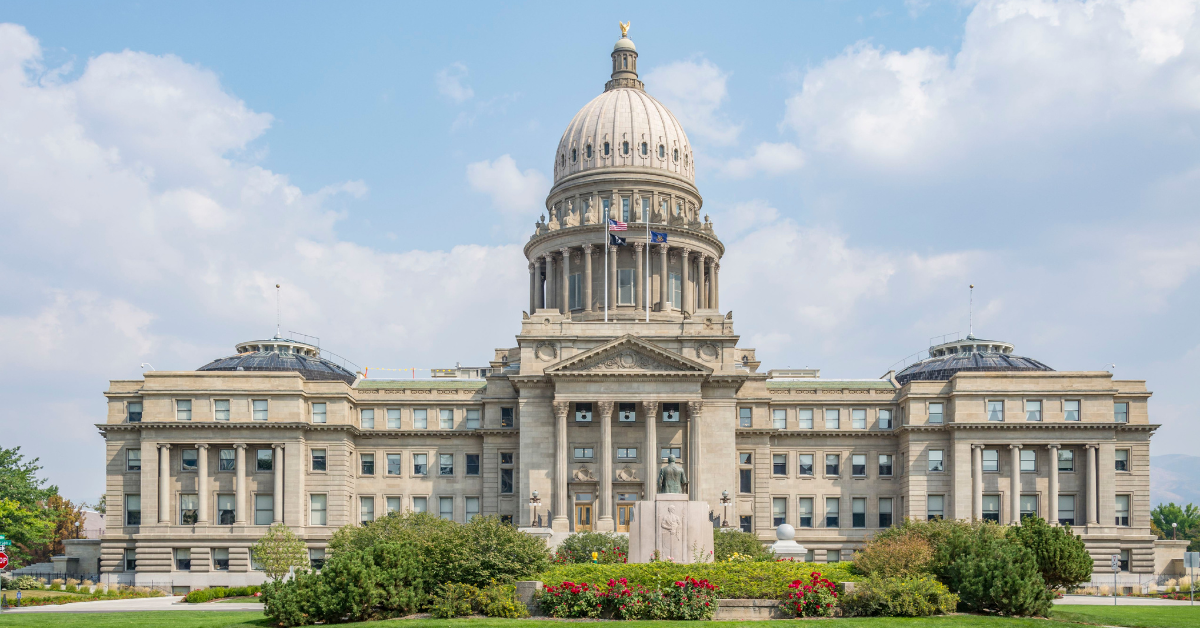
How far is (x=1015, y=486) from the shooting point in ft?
284

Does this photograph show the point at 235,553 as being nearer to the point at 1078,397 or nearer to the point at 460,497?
the point at 460,497

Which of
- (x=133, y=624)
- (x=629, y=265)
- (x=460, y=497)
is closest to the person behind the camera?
(x=133, y=624)

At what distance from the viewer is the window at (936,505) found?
88000 millimetres

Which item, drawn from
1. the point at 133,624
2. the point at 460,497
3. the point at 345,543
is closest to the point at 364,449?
the point at 460,497

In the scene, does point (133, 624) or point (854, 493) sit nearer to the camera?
point (133, 624)

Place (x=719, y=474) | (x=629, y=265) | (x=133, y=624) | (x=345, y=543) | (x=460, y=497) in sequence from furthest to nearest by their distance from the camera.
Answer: (x=629, y=265) → (x=460, y=497) → (x=719, y=474) → (x=345, y=543) → (x=133, y=624)

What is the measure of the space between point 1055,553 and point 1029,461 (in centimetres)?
4117

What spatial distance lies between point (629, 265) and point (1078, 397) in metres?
37.7

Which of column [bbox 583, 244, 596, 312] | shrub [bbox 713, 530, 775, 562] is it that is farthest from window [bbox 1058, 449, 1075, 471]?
column [bbox 583, 244, 596, 312]

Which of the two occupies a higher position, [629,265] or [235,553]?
[629,265]

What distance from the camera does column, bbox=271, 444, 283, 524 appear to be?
283ft

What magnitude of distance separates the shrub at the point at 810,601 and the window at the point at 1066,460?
53.3 m

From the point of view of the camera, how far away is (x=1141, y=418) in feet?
291

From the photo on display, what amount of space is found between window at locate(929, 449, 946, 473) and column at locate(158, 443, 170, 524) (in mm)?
55549
